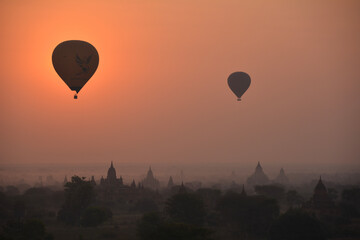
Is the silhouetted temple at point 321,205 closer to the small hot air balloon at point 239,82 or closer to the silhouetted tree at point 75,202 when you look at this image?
the silhouetted tree at point 75,202

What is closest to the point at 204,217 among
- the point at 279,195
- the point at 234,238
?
the point at 234,238

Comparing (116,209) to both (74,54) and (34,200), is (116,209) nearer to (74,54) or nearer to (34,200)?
(34,200)

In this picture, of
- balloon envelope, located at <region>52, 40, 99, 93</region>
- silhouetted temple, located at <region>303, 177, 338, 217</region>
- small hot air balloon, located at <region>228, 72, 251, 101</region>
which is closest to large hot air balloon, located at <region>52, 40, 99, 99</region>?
balloon envelope, located at <region>52, 40, 99, 93</region>

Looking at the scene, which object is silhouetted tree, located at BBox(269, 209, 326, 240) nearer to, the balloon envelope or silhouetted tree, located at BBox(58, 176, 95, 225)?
the balloon envelope

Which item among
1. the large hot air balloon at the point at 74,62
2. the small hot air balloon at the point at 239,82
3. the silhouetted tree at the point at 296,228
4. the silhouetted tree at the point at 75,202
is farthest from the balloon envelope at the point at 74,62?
the small hot air balloon at the point at 239,82

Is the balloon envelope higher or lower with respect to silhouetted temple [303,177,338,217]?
higher

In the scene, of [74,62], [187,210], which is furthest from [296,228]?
[74,62]
